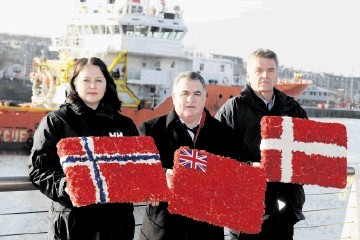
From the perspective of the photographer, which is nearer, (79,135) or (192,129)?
(79,135)

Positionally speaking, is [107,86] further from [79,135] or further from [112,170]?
[112,170]

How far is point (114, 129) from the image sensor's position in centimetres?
289

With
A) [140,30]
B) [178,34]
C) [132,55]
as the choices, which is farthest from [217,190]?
[178,34]

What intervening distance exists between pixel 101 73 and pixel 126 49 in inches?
750

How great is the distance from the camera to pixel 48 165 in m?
2.70

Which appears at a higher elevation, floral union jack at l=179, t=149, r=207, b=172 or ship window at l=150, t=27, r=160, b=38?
ship window at l=150, t=27, r=160, b=38

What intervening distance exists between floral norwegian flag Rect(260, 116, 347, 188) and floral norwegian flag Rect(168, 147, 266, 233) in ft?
0.73

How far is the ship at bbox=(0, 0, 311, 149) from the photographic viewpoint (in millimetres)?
20969

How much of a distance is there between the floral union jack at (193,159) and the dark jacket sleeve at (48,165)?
1.96 ft

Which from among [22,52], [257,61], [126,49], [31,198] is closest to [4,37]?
[22,52]

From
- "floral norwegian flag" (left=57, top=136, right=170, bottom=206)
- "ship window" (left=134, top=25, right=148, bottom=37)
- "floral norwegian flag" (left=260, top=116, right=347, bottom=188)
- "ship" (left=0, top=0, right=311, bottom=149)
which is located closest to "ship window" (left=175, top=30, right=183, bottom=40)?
"ship" (left=0, top=0, right=311, bottom=149)

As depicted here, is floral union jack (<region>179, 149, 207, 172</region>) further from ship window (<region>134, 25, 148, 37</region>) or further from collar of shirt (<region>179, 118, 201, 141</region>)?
ship window (<region>134, 25, 148, 37</region>)

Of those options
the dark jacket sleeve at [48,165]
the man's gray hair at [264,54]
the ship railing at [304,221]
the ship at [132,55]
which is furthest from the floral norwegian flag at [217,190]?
the ship at [132,55]

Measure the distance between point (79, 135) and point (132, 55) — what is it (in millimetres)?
19290
